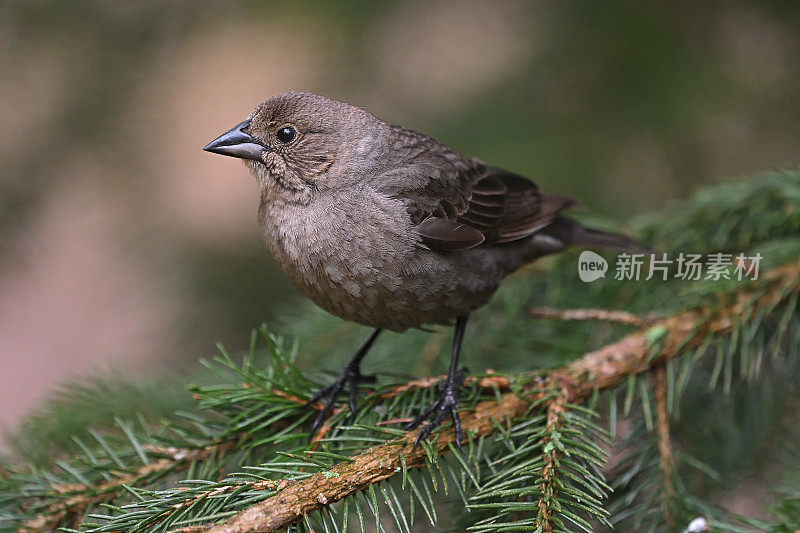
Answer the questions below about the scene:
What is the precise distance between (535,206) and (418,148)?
2.51 ft

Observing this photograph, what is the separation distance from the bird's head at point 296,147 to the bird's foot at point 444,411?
3.25 ft

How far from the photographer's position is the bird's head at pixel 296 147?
306 centimetres

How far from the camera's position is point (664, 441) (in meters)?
2.62

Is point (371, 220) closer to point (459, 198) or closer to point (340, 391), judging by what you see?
point (459, 198)

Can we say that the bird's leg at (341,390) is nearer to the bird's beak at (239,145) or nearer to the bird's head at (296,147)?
the bird's head at (296,147)

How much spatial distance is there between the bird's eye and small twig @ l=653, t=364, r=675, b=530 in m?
1.85

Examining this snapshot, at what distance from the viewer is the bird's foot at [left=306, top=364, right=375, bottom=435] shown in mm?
2654

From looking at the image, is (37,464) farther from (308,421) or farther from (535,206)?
(535,206)

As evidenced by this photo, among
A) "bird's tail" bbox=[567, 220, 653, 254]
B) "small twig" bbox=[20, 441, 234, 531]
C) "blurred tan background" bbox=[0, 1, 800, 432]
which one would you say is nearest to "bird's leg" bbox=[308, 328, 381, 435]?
"small twig" bbox=[20, 441, 234, 531]

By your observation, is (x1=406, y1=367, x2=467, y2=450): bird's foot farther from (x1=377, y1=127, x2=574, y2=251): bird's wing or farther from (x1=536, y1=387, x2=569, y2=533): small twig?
(x1=377, y1=127, x2=574, y2=251): bird's wing

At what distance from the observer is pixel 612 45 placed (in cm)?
423

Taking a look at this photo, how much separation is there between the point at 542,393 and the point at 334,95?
9.12ft

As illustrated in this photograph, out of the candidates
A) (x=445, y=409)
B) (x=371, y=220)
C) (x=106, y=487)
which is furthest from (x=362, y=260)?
(x=106, y=487)

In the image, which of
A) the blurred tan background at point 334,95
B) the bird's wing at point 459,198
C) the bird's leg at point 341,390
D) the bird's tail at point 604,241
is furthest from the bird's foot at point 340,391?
the bird's tail at point 604,241
